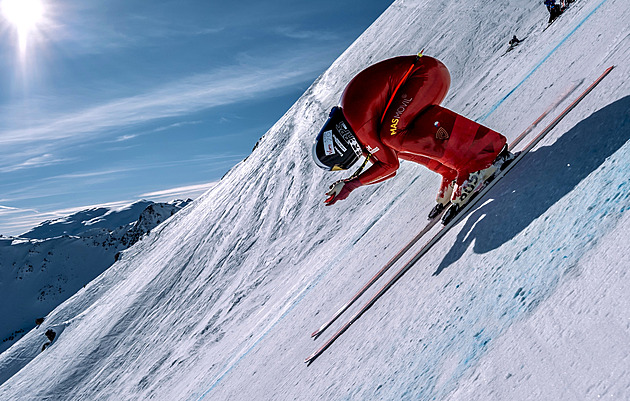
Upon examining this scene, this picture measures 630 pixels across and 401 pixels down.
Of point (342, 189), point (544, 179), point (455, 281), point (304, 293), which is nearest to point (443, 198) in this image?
point (342, 189)

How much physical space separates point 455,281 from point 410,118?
139cm

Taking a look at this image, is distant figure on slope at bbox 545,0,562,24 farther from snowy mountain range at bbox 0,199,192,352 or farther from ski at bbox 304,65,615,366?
snowy mountain range at bbox 0,199,192,352

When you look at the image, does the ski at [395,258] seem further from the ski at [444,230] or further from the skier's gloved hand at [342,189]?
the skier's gloved hand at [342,189]

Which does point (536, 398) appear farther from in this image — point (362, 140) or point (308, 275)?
point (308, 275)

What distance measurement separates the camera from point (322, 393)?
2.02 metres

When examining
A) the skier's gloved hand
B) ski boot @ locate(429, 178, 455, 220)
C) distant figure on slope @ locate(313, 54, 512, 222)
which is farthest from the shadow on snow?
the skier's gloved hand

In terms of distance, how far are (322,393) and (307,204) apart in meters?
6.05

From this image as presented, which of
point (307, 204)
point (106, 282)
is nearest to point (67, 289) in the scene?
point (106, 282)

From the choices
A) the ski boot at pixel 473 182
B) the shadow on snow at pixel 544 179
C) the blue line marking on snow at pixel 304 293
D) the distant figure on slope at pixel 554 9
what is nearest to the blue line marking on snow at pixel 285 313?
the blue line marking on snow at pixel 304 293

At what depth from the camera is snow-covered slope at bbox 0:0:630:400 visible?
120 cm

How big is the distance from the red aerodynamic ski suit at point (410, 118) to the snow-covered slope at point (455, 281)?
45 centimetres

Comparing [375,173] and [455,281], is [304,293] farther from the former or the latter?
[455,281]

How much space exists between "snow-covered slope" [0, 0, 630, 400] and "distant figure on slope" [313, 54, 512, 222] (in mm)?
341

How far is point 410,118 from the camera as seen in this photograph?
289cm
